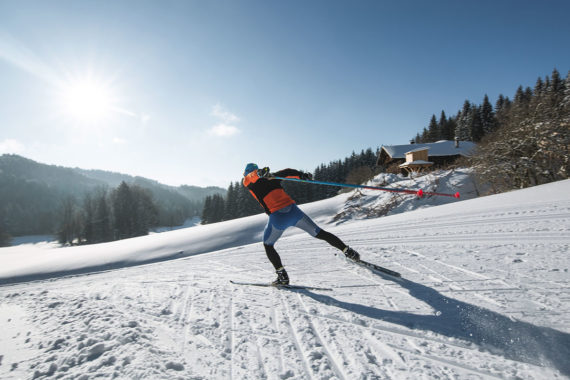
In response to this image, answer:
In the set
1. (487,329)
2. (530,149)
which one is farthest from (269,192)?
(530,149)

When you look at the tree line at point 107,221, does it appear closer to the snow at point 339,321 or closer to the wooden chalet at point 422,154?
the wooden chalet at point 422,154

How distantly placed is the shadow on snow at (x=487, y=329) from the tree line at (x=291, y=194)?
39286 millimetres

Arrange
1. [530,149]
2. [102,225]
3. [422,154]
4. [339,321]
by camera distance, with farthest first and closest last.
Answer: [102,225], [422,154], [530,149], [339,321]

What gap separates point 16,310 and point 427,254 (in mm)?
A: 6214

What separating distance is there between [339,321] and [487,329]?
1.24m

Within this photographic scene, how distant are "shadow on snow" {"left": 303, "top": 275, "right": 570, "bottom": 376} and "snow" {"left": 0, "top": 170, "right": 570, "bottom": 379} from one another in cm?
1

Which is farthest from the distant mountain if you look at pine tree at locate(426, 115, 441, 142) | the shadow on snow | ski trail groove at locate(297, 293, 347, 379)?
the shadow on snow

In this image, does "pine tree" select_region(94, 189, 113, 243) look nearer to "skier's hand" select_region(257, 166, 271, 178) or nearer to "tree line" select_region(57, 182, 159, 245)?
"tree line" select_region(57, 182, 159, 245)

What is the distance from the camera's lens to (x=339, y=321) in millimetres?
2369

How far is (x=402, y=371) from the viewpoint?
165 centimetres

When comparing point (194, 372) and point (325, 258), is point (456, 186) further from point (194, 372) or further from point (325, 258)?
point (194, 372)

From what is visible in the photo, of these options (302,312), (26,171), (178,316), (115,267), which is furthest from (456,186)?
(26,171)

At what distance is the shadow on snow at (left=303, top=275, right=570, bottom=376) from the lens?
1.66 m

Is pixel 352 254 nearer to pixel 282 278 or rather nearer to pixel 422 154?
pixel 282 278
